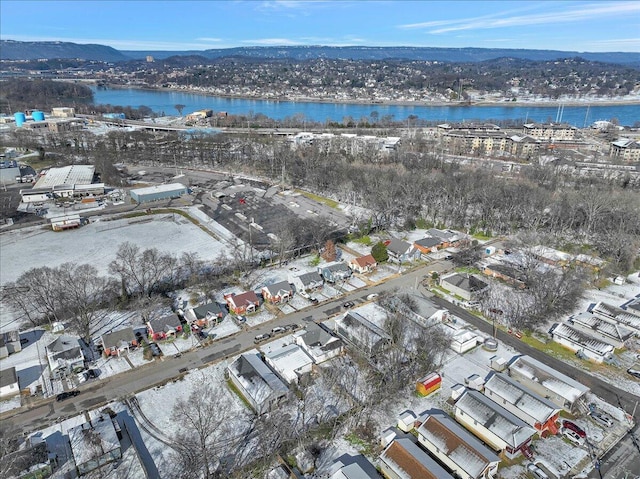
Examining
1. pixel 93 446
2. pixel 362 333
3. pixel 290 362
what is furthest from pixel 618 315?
pixel 93 446

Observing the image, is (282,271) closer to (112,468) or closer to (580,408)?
(112,468)

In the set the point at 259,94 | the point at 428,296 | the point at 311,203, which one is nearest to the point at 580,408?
the point at 428,296

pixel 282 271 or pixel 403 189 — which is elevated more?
pixel 403 189

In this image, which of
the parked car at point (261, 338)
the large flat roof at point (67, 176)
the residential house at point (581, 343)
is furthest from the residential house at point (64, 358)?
the large flat roof at point (67, 176)

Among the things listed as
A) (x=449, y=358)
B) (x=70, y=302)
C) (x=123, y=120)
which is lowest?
(x=449, y=358)

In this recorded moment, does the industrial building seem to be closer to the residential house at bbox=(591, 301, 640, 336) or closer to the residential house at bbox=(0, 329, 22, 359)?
the residential house at bbox=(0, 329, 22, 359)

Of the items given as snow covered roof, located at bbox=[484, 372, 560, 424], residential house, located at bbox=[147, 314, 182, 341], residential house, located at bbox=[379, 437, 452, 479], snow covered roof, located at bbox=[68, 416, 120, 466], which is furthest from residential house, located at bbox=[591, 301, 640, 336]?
snow covered roof, located at bbox=[68, 416, 120, 466]
